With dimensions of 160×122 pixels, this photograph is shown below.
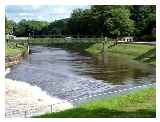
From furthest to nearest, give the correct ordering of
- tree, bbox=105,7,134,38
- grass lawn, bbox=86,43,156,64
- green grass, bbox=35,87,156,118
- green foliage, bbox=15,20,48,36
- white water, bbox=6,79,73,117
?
green foliage, bbox=15,20,48,36, tree, bbox=105,7,134,38, grass lawn, bbox=86,43,156,64, white water, bbox=6,79,73,117, green grass, bbox=35,87,156,118

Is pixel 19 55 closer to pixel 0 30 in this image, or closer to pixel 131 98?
pixel 131 98

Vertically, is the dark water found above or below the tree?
below

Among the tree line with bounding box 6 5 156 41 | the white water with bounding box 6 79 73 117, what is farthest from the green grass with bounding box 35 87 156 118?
the tree line with bounding box 6 5 156 41

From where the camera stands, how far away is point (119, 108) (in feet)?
37.5

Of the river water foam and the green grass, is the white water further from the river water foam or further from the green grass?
the green grass

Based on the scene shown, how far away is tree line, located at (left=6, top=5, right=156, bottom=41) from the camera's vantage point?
40.5 metres

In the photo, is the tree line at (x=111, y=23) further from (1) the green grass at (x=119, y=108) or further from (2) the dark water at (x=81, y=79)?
(1) the green grass at (x=119, y=108)

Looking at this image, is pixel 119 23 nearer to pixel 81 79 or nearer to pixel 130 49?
pixel 130 49

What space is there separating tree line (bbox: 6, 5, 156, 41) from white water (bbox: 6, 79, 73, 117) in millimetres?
20653

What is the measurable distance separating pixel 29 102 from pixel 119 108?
3937 mm

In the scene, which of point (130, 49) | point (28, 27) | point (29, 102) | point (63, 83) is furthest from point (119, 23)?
point (29, 102)

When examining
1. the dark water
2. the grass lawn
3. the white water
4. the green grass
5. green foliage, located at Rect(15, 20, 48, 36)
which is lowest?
the dark water

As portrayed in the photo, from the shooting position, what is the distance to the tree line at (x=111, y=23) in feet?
133
